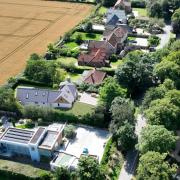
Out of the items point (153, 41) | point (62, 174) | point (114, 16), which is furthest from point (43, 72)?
point (114, 16)

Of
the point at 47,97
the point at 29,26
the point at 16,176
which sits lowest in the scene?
the point at 16,176

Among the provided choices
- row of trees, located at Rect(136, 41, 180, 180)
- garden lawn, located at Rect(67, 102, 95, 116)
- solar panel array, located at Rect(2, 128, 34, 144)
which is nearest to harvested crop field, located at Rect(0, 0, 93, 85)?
garden lawn, located at Rect(67, 102, 95, 116)

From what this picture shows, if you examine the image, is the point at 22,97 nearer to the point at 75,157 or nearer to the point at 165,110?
the point at 75,157

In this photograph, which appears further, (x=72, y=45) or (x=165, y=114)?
(x=72, y=45)

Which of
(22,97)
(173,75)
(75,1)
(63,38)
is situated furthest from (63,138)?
(75,1)

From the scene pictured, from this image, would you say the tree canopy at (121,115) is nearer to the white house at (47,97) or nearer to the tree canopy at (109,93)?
the tree canopy at (109,93)

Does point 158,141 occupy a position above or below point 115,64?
above

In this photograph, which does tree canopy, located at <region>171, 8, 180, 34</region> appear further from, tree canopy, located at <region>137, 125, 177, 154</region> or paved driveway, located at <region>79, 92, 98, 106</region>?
tree canopy, located at <region>137, 125, 177, 154</region>

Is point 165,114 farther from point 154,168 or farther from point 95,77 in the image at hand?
point 95,77
